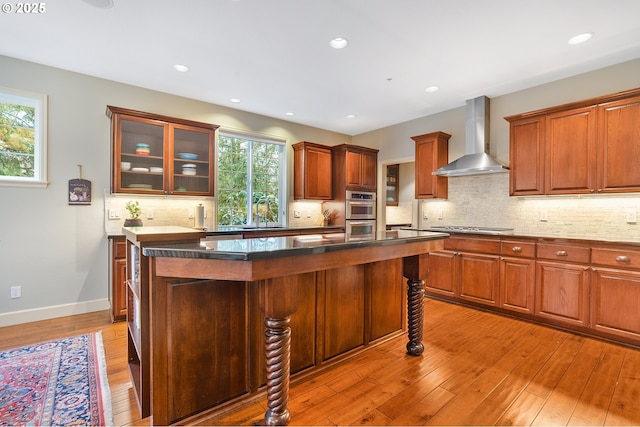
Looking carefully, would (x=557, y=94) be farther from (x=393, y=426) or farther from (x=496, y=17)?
(x=393, y=426)

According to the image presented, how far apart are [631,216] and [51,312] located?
6.40 metres

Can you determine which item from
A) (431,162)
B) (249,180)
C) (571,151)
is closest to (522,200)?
(571,151)

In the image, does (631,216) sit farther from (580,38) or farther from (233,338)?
(233,338)

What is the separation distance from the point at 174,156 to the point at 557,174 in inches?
184

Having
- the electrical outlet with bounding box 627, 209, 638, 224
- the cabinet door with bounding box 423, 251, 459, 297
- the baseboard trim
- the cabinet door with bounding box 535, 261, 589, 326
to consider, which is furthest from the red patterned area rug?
the electrical outlet with bounding box 627, 209, 638, 224

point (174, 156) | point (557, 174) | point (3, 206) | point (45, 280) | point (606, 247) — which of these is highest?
point (174, 156)

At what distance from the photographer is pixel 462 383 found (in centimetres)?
204

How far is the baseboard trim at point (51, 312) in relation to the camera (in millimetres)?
3073

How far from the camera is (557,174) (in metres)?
3.25

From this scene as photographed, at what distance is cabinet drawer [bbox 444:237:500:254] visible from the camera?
348 cm

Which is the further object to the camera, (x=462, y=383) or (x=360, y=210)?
(x=360, y=210)

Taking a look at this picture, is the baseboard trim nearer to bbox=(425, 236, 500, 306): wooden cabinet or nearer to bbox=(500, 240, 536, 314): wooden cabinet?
bbox=(425, 236, 500, 306): wooden cabinet

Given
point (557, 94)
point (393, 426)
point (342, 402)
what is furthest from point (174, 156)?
point (557, 94)

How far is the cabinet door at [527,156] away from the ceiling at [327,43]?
1.89 feet
